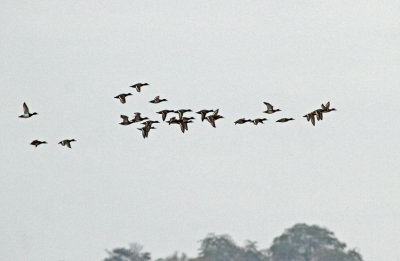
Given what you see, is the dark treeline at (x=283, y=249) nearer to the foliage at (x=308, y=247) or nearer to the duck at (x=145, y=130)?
the foliage at (x=308, y=247)

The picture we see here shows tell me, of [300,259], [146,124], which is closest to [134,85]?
[146,124]

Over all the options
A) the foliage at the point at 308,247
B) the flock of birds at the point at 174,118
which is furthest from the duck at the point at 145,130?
the foliage at the point at 308,247

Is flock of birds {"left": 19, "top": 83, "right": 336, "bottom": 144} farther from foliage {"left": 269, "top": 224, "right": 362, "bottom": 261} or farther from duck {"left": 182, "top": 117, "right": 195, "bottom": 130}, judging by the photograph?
foliage {"left": 269, "top": 224, "right": 362, "bottom": 261}

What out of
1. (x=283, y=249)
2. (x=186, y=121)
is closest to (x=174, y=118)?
(x=186, y=121)

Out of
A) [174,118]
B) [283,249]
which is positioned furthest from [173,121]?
[283,249]

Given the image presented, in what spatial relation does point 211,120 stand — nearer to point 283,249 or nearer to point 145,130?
point 145,130

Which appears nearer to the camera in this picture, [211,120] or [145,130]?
[211,120]

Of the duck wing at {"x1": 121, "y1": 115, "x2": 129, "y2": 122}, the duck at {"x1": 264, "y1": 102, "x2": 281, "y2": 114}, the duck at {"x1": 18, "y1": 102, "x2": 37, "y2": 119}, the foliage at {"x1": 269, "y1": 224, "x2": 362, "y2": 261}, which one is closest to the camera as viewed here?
the duck at {"x1": 18, "y1": 102, "x2": 37, "y2": 119}

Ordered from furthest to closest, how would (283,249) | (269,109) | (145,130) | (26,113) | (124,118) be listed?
(283,249)
(124,118)
(145,130)
(269,109)
(26,113)

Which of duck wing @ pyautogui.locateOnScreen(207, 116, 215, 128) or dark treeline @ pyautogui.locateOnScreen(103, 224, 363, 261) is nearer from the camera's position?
duck wing @ pyautogui.locateOnScreen(207, 116, 215, 128)

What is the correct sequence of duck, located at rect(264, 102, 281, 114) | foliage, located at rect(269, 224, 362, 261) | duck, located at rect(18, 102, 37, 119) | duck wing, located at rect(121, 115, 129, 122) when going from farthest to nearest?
1. foliage, located at rect(269, 224, 362, 261)
2. duck wing, located at rect(121, 115, 129, 122)
3. duck, located at rect(264, 102, 281, 114)
4. duck, located at rect(18, 102, 37, 119)

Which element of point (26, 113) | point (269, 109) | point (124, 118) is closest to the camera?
point (26, 113)

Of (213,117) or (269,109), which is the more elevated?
(269,109)

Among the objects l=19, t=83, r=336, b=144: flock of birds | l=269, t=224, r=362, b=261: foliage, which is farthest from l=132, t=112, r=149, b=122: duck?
l=269, t=224, r=362, b=261: foliage
